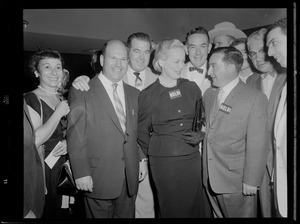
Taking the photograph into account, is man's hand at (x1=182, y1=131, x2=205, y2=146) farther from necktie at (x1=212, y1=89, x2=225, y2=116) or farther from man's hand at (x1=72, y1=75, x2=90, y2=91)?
man's hand at (x1=72, y1=75, x2=90, y2=91)

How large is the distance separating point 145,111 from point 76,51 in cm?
87

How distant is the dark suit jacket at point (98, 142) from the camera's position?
2.58m

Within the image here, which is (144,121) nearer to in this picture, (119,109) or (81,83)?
(119,109)

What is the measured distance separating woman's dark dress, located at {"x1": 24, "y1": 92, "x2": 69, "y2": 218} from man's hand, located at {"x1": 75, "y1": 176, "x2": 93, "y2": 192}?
0.79 feet

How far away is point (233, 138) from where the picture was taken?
2.64 metres

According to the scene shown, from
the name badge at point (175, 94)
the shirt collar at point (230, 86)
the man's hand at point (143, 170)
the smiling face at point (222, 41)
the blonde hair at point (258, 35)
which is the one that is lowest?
Answer: the man's hand at point (143, 170)

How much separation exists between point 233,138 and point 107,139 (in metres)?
1.18

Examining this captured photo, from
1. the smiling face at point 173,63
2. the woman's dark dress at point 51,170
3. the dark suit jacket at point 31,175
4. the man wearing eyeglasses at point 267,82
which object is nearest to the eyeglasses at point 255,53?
the man wearing eyeglasses at point 267,82

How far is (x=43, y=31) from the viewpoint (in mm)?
2684

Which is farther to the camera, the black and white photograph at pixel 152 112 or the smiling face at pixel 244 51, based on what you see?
the smiling face at pixel 244 51

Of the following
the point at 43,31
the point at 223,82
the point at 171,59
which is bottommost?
the point at 223,82

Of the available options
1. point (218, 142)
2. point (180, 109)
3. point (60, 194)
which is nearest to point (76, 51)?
point (180, 109)

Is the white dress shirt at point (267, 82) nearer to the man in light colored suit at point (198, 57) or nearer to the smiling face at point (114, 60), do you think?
the man in light colored suit at point (198, 57)
